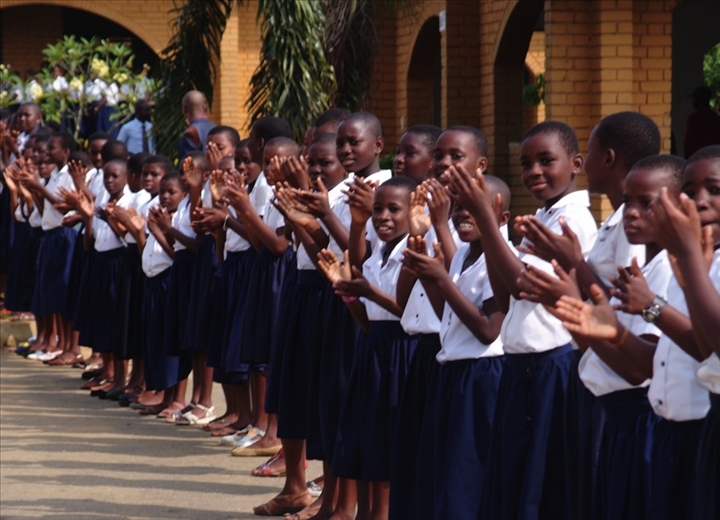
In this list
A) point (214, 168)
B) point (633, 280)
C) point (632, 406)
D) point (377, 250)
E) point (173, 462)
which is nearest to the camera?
point (633, 280)

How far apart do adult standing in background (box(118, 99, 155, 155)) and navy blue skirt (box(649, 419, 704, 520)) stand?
35.3 ft

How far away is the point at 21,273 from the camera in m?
11.9

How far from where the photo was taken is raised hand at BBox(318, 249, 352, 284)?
5.26 m

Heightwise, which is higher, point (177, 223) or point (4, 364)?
point (177, 223)

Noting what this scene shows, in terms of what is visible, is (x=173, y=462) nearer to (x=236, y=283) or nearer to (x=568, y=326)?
(x=236, y=283)

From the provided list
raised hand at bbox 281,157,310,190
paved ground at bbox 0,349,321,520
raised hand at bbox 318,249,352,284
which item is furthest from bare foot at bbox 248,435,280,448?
raised hand at bbox 318,249,352,284

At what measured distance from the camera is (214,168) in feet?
26.6

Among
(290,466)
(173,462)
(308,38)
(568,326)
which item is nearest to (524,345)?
(568,326)

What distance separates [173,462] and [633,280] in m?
4.55

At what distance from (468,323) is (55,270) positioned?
7174 mm

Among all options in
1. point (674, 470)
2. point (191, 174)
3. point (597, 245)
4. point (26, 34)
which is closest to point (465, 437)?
point (597, 245)

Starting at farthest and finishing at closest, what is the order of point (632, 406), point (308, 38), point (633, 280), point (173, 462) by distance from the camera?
point (308, 38) < point (173, 462) < point (632, 406) < point (633, 280)

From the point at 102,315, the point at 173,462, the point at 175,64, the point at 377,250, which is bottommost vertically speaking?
the point at 173,462

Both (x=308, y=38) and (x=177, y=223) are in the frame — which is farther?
(x=308, y=38)
